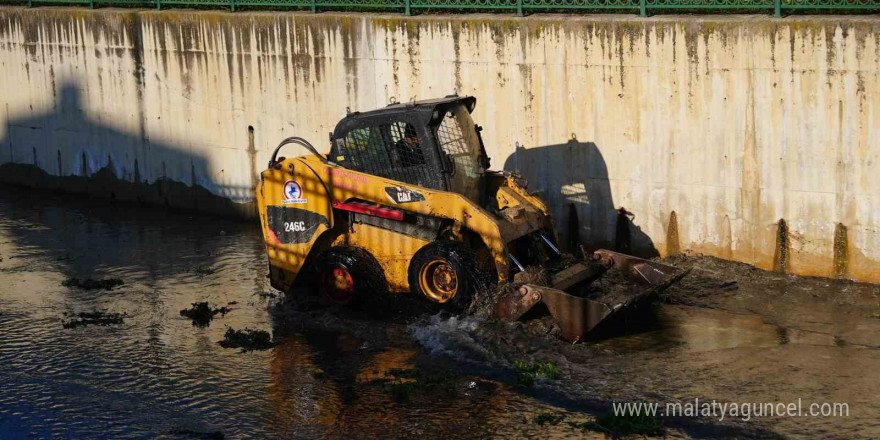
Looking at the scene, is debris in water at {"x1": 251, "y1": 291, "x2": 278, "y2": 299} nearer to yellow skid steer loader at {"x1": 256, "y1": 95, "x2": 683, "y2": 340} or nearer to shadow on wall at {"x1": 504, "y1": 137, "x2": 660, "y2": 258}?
yellow skid steer loader at {"x1": 256, "y1": 95, "x2": 683, "y2": 340}

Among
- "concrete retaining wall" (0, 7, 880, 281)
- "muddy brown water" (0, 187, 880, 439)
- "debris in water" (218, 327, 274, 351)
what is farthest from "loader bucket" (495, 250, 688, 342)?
"debris in water" (218, 327, 274, 351)

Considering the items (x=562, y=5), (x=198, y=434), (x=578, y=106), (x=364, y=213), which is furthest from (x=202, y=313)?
(x=562, y=5)

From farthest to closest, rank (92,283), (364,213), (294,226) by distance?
(92,283) < (294,226) < (364,213)

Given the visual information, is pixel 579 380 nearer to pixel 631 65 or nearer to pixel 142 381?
pixel 142 381

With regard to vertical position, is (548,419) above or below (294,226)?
below

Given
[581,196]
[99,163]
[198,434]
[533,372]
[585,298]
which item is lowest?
[198,434]

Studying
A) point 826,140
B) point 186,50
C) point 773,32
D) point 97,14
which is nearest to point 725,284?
point 826,140

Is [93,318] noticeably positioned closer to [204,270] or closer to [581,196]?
[204,270]

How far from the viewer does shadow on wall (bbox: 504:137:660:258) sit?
46.2ft

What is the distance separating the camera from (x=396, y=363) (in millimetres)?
10820

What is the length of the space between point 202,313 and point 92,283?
7.34 ft

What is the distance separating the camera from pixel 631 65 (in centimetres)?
1377

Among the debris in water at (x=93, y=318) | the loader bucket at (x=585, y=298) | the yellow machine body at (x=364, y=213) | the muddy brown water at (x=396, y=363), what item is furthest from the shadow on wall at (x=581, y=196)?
the debris in water at (x=93, y=318)

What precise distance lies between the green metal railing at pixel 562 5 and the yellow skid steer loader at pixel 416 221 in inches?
108
